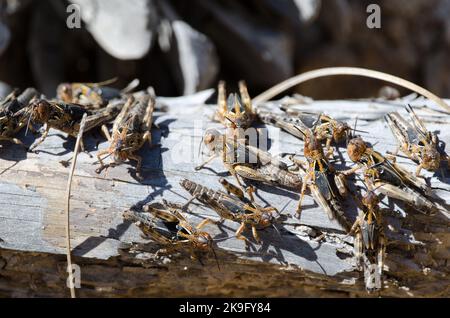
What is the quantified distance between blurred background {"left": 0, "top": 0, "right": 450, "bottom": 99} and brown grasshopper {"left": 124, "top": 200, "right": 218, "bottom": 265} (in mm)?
1119

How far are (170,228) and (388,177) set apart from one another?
890 millimetres

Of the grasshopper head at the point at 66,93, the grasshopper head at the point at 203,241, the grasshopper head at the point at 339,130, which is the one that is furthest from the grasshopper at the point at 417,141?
the grasshopper head at the point at 66,93

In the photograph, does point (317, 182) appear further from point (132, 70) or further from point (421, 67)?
point (421, 67)

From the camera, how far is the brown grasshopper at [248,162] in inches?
78.3

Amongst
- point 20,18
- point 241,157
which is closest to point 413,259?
point 241,157

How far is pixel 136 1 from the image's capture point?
2.77 m

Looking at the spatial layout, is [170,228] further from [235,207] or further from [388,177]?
[388,177]

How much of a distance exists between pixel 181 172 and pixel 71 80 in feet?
5.95

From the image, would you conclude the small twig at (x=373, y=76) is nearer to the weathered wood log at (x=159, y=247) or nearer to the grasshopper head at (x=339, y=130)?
the weathered wood log at (x=159, y=247)

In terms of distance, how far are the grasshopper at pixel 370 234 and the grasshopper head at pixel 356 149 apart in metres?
0.16

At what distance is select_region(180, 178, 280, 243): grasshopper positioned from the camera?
192 centimetres

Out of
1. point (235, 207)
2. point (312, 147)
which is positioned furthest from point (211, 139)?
point (312, 147)

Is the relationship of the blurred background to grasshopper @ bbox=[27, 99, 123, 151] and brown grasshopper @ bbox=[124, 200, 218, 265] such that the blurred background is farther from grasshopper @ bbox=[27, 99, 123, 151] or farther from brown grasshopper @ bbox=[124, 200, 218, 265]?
brown grasshopper @ bbox=[124, 200, 218, 265]

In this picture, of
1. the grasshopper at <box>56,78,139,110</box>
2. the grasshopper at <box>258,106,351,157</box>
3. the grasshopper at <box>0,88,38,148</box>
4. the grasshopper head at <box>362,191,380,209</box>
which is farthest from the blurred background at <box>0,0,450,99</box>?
the grasshopper head at <box>362,191,380,209</box>
